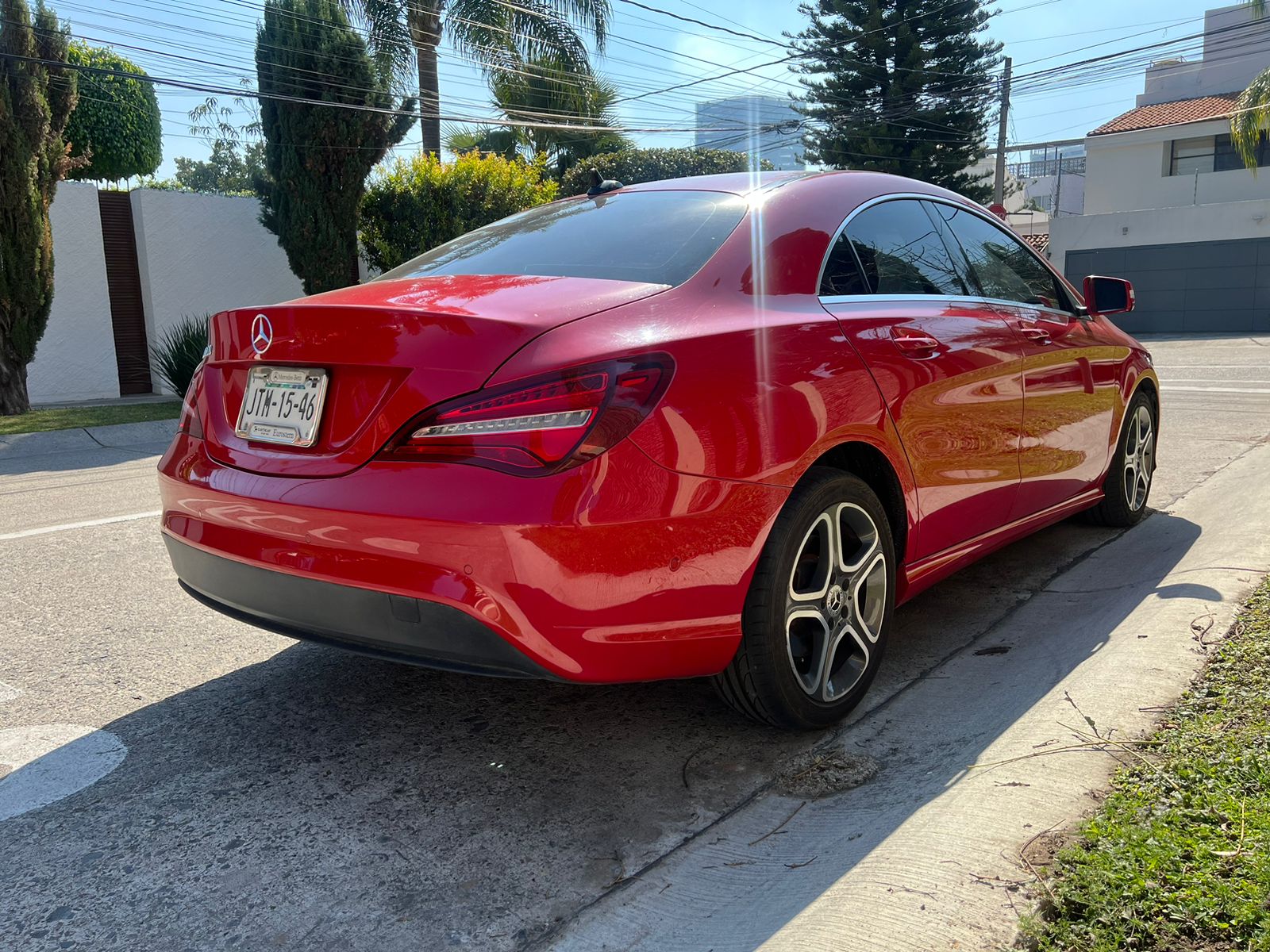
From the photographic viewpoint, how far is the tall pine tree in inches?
1224

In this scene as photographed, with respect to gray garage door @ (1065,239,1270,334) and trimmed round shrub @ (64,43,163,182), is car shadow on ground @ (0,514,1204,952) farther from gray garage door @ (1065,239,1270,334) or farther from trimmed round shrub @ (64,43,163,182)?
gray garage door @ (1065,239,1270,334)

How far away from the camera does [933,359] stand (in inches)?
128

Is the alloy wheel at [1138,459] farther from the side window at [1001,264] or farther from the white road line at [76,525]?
the white road line at [76,525]

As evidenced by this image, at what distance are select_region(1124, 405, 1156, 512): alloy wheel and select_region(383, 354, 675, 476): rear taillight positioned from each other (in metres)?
3.49

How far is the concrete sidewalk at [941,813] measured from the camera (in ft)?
6.45

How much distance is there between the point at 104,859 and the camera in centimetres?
227

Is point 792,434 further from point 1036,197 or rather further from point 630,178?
point 1036,197

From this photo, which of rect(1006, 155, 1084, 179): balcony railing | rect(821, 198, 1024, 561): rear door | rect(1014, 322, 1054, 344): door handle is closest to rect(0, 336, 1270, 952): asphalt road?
rect(821, 198, 1024, 561): rear door

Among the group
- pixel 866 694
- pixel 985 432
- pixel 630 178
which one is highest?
pixel 630 178

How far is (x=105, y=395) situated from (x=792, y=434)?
14.9m

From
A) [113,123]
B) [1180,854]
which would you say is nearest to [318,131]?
[113,123]

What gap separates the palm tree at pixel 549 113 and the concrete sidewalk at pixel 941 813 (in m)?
16.2

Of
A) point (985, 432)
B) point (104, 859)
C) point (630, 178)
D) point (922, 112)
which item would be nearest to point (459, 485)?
point (104, 859)

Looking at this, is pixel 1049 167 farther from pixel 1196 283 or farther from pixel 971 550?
pixel 971 550
